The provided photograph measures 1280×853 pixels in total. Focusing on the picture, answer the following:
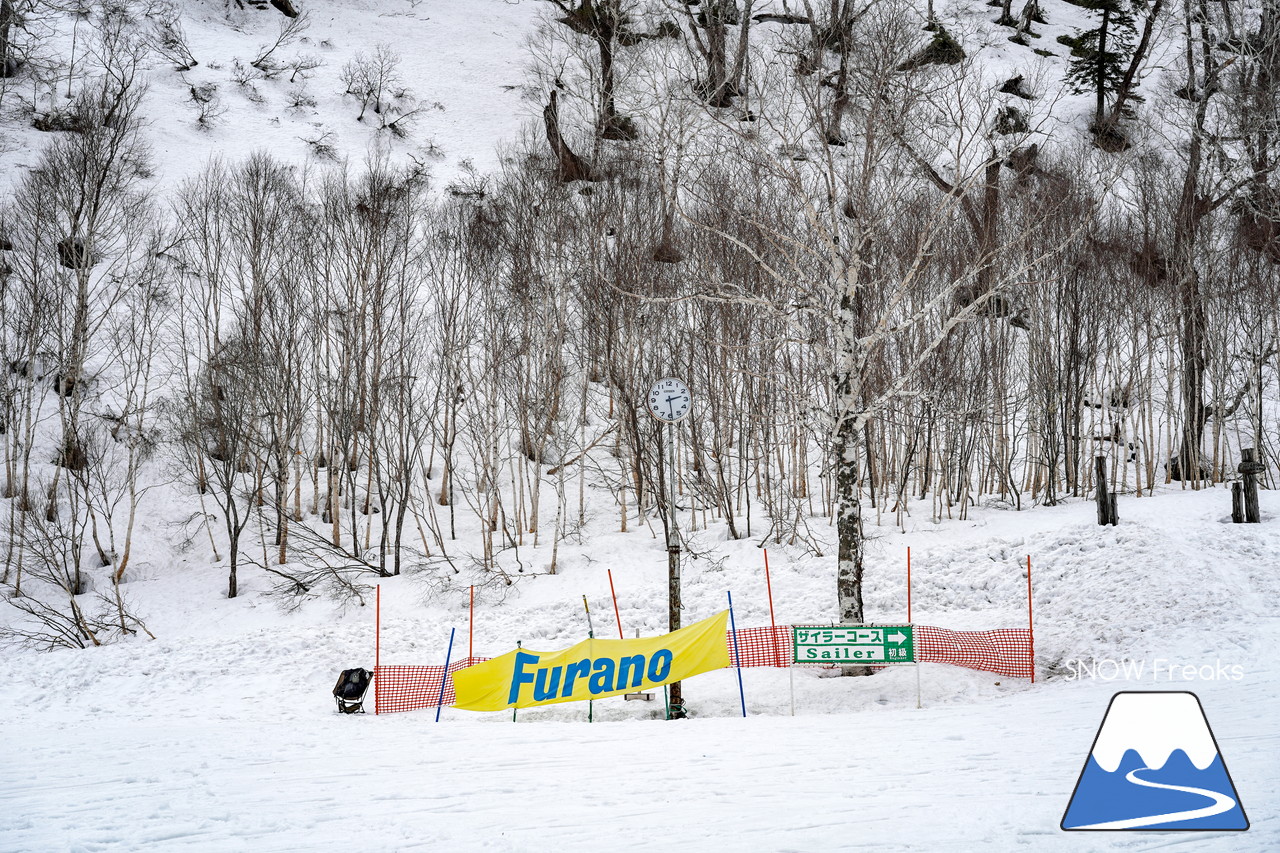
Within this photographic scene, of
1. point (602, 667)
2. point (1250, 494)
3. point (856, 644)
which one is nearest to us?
point (856, 644)

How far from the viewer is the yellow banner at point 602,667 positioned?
396 inches

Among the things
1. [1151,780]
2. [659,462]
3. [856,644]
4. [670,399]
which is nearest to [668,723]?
[856,644]

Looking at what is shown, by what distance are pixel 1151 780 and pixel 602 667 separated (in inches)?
261

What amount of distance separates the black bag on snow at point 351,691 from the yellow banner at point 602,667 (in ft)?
5.90

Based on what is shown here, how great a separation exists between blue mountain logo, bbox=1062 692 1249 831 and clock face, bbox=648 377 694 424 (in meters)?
6.34

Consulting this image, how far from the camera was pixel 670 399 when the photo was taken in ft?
35.0

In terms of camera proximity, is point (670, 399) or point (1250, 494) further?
point (1250, 494)

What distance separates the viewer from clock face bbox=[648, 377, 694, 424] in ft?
34.7

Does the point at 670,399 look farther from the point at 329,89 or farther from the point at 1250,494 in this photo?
the point at 329,89

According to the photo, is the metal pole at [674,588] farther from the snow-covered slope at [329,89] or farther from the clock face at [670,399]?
the snow-covered slope at [329,89]

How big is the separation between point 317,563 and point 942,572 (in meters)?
14.5

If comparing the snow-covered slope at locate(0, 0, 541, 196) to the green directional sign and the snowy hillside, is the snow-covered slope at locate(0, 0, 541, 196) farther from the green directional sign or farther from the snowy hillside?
the green directional sign

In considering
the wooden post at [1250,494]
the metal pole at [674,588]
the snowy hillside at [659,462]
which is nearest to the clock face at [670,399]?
the metal pole at [674,588]

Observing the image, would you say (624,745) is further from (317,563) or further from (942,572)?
(317,563)
